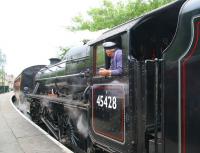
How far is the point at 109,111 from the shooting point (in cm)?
528

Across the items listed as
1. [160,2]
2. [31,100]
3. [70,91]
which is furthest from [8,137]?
[160,2]

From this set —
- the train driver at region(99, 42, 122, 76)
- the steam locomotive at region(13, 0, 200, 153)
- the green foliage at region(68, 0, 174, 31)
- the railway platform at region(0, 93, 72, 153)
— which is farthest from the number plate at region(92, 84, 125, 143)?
the green foliage at region(68, 0, 174, 31)


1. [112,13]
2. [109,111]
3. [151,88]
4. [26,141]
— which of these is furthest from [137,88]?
[112,13]

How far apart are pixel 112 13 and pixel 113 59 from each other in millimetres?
17038

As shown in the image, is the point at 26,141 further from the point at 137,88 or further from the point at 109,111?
the point at 137,88

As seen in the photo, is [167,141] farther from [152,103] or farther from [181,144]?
[152,103]

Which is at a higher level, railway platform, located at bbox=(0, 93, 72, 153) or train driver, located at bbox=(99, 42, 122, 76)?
train driver, located at bbox=(99, 42, 122, 76)

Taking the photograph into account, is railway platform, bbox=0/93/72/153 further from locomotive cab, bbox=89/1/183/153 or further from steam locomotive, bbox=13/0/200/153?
locomotive cab, bbox=89/1/183/153

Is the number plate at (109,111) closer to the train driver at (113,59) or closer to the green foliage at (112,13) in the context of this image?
the train driver at (113,59)

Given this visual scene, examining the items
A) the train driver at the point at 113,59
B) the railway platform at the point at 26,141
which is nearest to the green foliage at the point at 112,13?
the railway platform at the point at 26,141

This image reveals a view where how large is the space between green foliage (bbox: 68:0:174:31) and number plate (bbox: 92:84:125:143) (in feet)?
39.7

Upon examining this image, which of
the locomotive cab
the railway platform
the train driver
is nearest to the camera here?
the locomotive cab

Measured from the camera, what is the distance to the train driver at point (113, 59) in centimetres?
510

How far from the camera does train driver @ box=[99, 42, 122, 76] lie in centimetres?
510
